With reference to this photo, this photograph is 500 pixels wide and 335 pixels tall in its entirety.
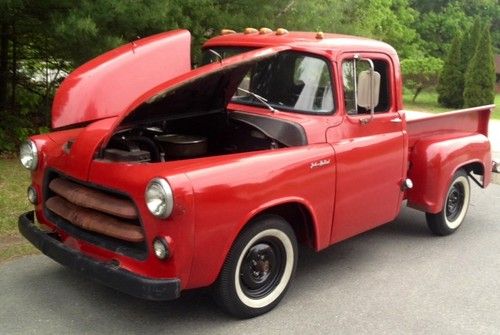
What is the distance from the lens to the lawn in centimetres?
505

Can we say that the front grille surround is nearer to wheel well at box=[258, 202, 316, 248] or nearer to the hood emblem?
wheel well at box=[258, 202, 316, 248]

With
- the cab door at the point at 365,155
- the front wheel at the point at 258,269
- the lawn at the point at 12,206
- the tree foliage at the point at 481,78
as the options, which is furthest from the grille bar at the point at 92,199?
the tree foliage at the point at 481,78

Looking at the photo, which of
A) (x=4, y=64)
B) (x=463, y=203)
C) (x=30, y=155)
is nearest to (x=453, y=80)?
(x=463, y=203)

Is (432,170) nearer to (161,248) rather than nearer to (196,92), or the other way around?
(196,92)

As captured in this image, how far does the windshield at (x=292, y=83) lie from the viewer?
443 cm

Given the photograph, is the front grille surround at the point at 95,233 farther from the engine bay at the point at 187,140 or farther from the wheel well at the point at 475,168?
the wheel well at the point at 475,168

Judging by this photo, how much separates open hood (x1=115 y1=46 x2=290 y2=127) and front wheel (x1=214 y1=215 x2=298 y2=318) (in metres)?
1.03

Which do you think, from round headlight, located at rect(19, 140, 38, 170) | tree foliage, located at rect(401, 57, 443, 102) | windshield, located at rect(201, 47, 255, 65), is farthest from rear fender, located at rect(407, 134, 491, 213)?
tree foliage, located at rect(401, 57, 443, 102)

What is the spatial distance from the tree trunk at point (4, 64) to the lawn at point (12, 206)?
1634mm

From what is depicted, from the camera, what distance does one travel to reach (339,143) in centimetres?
435

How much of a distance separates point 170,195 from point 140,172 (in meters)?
0.35

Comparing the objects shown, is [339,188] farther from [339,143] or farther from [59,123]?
[59,123]

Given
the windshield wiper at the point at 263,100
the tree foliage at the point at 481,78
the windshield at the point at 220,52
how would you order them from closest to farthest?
the windshield wiper at the point at 263,100
the windshield at the point at 220,52
the tree foliage at the point at 481,78

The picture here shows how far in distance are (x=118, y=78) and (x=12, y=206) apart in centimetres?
281
